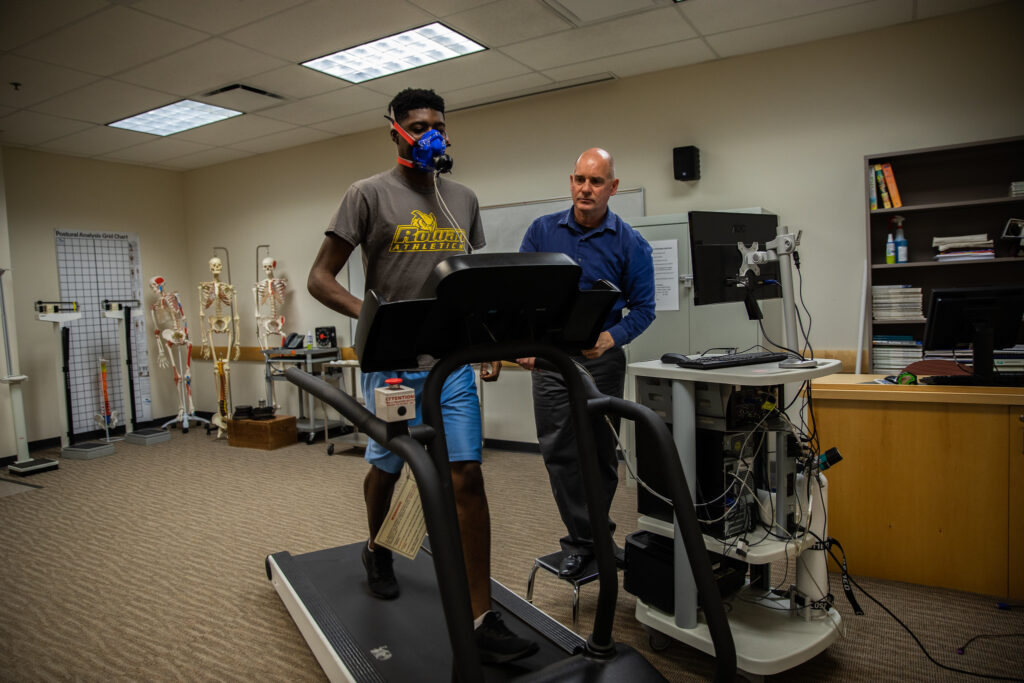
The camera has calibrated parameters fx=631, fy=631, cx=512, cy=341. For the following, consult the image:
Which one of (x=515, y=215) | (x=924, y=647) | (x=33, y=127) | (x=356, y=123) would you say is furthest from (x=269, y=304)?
(x=924, y=647)

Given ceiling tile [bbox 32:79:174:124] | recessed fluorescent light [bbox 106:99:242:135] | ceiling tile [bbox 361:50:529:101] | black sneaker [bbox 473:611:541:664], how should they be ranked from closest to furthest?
1. black sneaker [bbox 473:611:541:664]
2. ceiling tile [bbox 361:50:529:101]
3. ceiling tile [bbox 32:79:174:124]
4. recessed fluorescent light [bbox 106:99:242:135]

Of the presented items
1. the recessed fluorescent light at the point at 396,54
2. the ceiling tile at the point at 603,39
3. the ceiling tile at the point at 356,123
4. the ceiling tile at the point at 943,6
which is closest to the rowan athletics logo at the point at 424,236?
the recessed fluorescent light at the point at 396,54

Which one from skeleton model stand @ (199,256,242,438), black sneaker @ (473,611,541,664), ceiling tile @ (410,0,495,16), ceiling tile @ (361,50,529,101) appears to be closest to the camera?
black sneaker @ (473,611,541,664)

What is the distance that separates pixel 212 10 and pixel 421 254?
2201mm

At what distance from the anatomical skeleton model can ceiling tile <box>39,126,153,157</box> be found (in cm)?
149

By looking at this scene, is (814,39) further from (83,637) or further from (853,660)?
(83,637)

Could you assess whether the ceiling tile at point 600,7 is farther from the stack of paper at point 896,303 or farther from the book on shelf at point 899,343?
the book on shelf at point 899,343

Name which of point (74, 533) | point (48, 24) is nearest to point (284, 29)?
point (48, 24)

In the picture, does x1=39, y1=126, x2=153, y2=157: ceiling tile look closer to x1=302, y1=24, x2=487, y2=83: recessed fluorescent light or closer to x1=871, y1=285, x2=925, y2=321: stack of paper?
x1=302, y1=24, x2=487, y2=83: recessed fluorescent light

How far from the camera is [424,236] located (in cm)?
192

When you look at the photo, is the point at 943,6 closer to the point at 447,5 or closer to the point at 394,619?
the point at 447,5

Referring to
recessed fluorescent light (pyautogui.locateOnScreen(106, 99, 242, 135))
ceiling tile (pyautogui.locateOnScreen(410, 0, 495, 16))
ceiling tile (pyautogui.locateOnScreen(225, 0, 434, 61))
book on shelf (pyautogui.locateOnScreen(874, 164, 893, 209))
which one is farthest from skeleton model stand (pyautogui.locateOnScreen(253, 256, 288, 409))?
book on shelf (pyautogui.locateOnScreen(874, 164, 893, 209))

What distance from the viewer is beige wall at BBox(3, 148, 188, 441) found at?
18.3 feet

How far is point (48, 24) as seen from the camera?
126 inches
